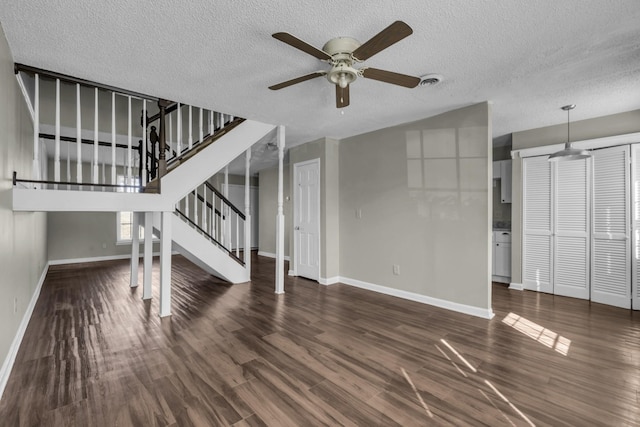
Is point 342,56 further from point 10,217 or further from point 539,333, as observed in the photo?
point 539,333

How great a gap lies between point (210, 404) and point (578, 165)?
518 centimetres

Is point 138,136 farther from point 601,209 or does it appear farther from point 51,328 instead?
point 601,209

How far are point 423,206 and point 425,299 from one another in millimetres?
1245

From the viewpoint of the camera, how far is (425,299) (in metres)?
3.93

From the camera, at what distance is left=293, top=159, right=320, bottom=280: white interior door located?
5.16m

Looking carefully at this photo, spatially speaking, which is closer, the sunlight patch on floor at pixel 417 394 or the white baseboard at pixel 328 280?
the sunlight patch on floor at pixel 417 394

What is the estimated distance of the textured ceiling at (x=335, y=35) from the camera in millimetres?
1856

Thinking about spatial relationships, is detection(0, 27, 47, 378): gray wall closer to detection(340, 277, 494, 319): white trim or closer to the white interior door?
the white interior door

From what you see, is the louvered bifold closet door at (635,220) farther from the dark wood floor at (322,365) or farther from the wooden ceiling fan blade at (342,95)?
the wooden ceiling fan blade at (342,95)

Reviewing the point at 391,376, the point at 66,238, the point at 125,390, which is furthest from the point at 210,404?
the point at 66,238

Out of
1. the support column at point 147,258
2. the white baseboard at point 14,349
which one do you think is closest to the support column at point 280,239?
the support column at point 147,258

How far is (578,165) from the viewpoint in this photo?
4086mm

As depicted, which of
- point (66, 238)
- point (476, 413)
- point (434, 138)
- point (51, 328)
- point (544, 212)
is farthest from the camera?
point (66, 238)

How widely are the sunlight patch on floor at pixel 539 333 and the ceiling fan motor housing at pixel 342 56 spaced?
2.95 metres
